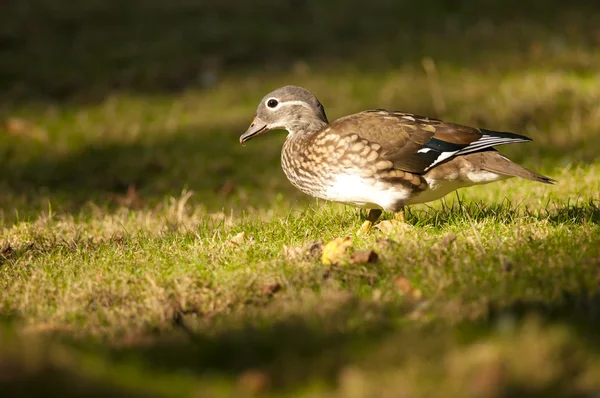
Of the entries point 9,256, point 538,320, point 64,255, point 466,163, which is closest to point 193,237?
point 64,255

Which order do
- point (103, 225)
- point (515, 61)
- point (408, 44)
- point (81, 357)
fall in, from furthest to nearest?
point (408, 44) < point (515, 61) < point (103, 225) < point (81, 357)

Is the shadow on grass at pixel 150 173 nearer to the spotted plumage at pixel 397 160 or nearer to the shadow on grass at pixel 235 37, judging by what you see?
the spotted plumage at pixel 397 160

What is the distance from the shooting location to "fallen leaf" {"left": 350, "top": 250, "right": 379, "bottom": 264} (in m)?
4.76

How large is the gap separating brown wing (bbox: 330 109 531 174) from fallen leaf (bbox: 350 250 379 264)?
107 cm

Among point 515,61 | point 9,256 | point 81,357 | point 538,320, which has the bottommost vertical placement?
point 538,320

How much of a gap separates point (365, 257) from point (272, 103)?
7.55 ft

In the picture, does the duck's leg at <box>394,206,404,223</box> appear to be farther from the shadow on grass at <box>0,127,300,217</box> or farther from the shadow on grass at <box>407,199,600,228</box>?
the shadow on grass at <box>0,127,300,217</box>

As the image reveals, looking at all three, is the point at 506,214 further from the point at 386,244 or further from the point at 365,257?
the point at 365,257

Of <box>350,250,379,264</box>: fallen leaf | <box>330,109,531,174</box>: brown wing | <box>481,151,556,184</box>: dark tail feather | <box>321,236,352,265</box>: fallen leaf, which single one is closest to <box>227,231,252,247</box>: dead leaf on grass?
<box>321,236,352,265</box>: fallen leaf

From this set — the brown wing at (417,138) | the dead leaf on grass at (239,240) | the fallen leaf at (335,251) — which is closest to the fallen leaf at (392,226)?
the brown wing at (417,138)

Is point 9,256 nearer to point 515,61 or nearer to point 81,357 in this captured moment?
point 81,357

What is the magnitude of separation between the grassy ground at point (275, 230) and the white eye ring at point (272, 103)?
87 centimetres

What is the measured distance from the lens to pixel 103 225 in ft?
22.3

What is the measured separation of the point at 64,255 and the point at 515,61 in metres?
8.69
